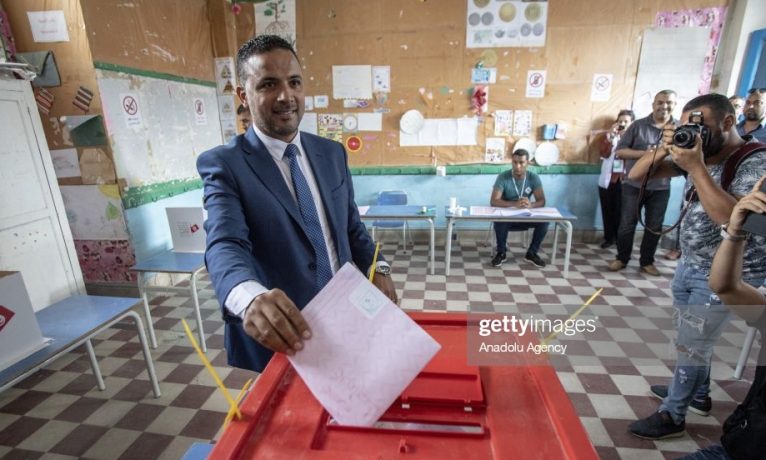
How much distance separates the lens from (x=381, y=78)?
470cm

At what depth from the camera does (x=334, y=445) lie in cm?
61

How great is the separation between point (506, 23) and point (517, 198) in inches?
81.7

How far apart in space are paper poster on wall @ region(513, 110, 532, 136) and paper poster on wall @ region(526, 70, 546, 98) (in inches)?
8.5

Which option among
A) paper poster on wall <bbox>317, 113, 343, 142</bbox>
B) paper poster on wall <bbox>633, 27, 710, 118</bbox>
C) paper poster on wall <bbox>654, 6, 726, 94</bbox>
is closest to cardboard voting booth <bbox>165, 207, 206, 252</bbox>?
paper poster on wall <bbox>317, 113, 343, 142</bbox>

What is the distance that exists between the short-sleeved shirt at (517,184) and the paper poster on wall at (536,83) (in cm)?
111

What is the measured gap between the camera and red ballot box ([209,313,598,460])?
1.95 ft

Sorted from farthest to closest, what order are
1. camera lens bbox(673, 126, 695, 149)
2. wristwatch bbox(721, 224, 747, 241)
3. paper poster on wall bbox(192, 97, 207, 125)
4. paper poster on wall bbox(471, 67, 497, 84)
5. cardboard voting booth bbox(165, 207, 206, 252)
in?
1. paper poster on wall bbox(471, 67, 497, 84)
2. paper poster on wall bbox(192, 97, 207, 125)
3. cardboard voting booth bbox(165, 207, 206, 252)
4. camera lens bbox(673, 126, 695, 149)
5. wristwatch bbox(721, 224, 747, 241)

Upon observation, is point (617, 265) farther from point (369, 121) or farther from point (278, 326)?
point (278, 326)

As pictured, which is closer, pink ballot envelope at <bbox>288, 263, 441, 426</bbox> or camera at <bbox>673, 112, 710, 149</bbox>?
pink ballot envelope at <bbox>288, 263, 441, 426</bbox>

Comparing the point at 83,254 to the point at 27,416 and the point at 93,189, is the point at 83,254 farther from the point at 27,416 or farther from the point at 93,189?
the point at 27,416

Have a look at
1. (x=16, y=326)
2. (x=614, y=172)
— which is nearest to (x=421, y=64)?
(x=614, y=172)

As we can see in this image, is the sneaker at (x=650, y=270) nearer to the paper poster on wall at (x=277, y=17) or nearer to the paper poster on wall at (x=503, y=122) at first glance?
the paper poster on wall at (x=503, y=122)

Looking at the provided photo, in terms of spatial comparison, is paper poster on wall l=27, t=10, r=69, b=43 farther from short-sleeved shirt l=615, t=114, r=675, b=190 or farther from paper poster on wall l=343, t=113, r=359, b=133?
short-sleeved shirt l=615, t=114, r=675, b=190

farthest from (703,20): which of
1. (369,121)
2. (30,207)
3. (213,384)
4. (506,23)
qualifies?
(30,207)
